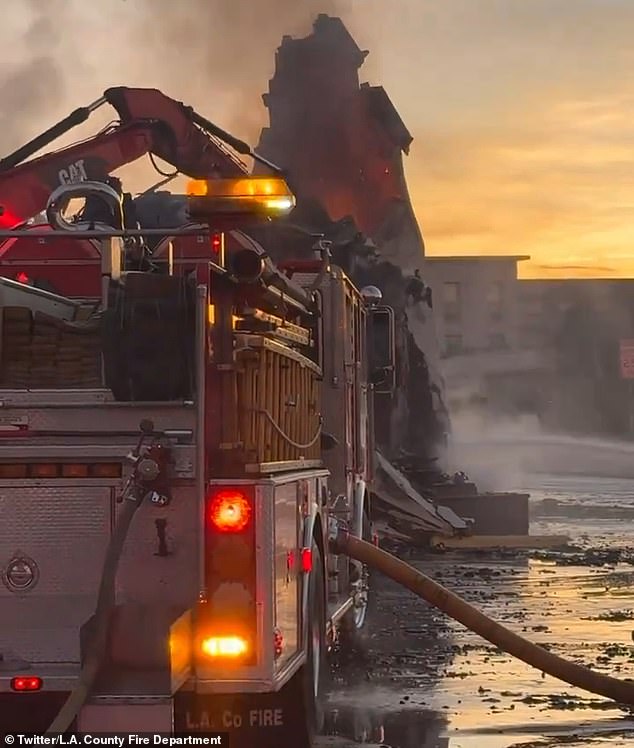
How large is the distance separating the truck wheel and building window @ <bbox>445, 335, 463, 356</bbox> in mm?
53909

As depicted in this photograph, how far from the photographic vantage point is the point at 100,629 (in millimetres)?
6145

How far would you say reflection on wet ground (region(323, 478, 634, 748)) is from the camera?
8.59 meters

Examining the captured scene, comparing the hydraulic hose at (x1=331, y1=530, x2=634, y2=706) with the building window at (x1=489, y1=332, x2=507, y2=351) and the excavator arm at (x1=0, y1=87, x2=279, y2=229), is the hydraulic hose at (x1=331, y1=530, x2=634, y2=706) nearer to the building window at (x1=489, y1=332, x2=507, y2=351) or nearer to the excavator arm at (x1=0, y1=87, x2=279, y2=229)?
the excavator arm at (x1=0, y1=87, x2=279, y2=229)

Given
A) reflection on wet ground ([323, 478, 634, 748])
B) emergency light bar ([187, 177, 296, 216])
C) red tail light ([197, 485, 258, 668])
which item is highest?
emergency light bar ([187, 177, 296, 216])

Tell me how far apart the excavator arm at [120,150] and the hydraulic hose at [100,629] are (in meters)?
7.05

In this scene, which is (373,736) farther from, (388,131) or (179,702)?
(388,131)

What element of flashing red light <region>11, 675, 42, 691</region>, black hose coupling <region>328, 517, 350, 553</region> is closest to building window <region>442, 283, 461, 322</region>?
black hose coupling <region>328, 517, 350, 553</region>

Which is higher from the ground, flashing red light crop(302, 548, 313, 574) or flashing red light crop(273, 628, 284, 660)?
flashing red light crop(302, 548, 313, 574)

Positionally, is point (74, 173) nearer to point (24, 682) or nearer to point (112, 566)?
point (112, 566)

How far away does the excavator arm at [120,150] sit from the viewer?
13.4 meters

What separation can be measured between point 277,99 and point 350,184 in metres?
3.42

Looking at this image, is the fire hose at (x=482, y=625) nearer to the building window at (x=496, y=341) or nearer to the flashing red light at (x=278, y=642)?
the flashing red light at (x=278, y=642)

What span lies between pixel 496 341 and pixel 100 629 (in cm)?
6041

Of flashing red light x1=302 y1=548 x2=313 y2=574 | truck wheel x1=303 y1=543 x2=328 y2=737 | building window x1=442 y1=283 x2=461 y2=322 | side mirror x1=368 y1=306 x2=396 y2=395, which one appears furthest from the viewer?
building window x1=442 y1=283 x2=461 y2=322
